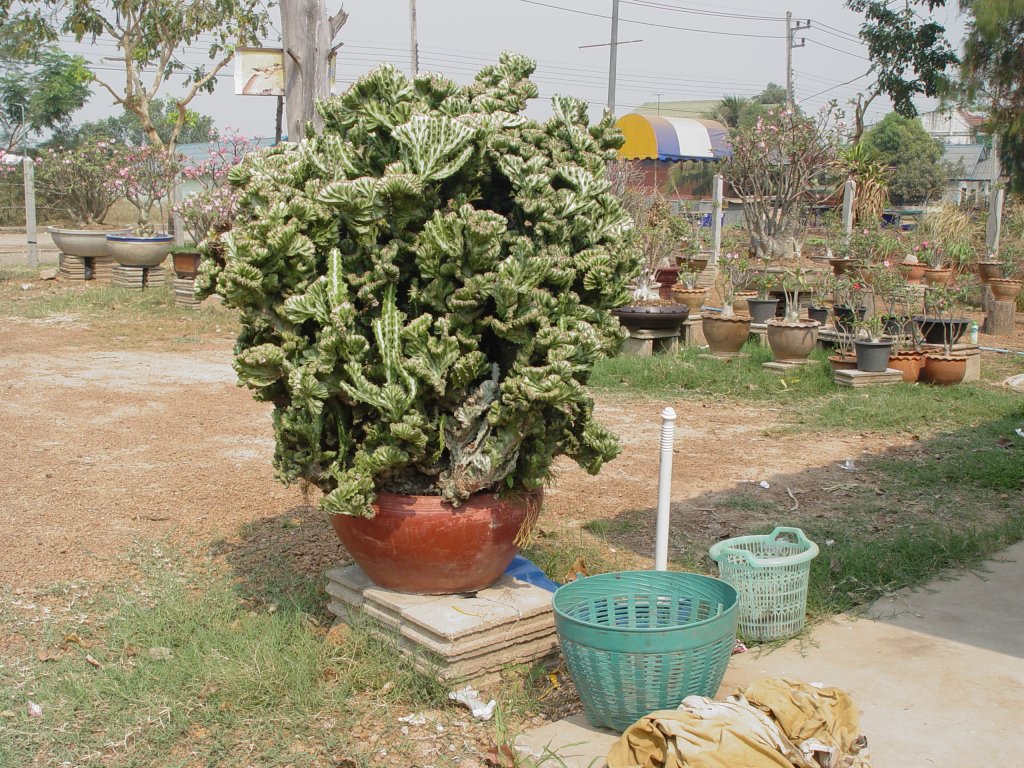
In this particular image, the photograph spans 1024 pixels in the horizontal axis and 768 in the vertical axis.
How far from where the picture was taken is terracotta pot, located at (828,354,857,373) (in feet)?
30.5

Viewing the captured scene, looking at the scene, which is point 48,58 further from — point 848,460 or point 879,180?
point 848,460

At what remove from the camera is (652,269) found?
13.2m

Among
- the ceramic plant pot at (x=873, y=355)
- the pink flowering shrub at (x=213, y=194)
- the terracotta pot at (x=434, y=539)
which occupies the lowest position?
the terracotta pot at (x=434, y=539)

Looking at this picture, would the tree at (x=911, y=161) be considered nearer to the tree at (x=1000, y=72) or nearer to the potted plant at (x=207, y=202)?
the tree at (x=1000, y=72)

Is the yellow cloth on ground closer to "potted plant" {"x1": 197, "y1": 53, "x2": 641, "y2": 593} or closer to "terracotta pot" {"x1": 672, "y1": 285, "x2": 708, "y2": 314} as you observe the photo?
"potted plant" {"x1": 197, "y1": 53, "x2": 641, "y2": 593}

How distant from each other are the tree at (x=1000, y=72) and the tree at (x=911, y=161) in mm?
27706

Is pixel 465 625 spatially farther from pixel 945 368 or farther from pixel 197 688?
pixel 945 368

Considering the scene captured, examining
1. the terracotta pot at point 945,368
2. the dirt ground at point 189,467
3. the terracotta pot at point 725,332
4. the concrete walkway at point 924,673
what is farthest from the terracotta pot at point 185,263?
the concrete walkway at point 924,673

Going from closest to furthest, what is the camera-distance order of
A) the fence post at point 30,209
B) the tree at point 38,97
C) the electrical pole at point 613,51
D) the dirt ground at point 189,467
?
1. the dirt ground at point 189,467
2. the fence post at point 30,209
3. the electrical pole at point 613,51
4. the tree at point 38,97

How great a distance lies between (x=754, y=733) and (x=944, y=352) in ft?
24.6

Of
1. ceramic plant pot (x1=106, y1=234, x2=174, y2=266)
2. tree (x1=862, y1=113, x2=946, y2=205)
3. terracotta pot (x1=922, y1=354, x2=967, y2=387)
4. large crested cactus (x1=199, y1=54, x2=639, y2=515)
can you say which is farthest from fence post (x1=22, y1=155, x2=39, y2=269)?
tree (x1=862, y1=113, x2=946, y2=205)

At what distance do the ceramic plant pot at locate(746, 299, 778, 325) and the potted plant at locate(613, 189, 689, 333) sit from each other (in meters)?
0.94

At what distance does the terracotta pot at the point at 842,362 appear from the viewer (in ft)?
30.5

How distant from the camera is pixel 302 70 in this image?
5031mm
